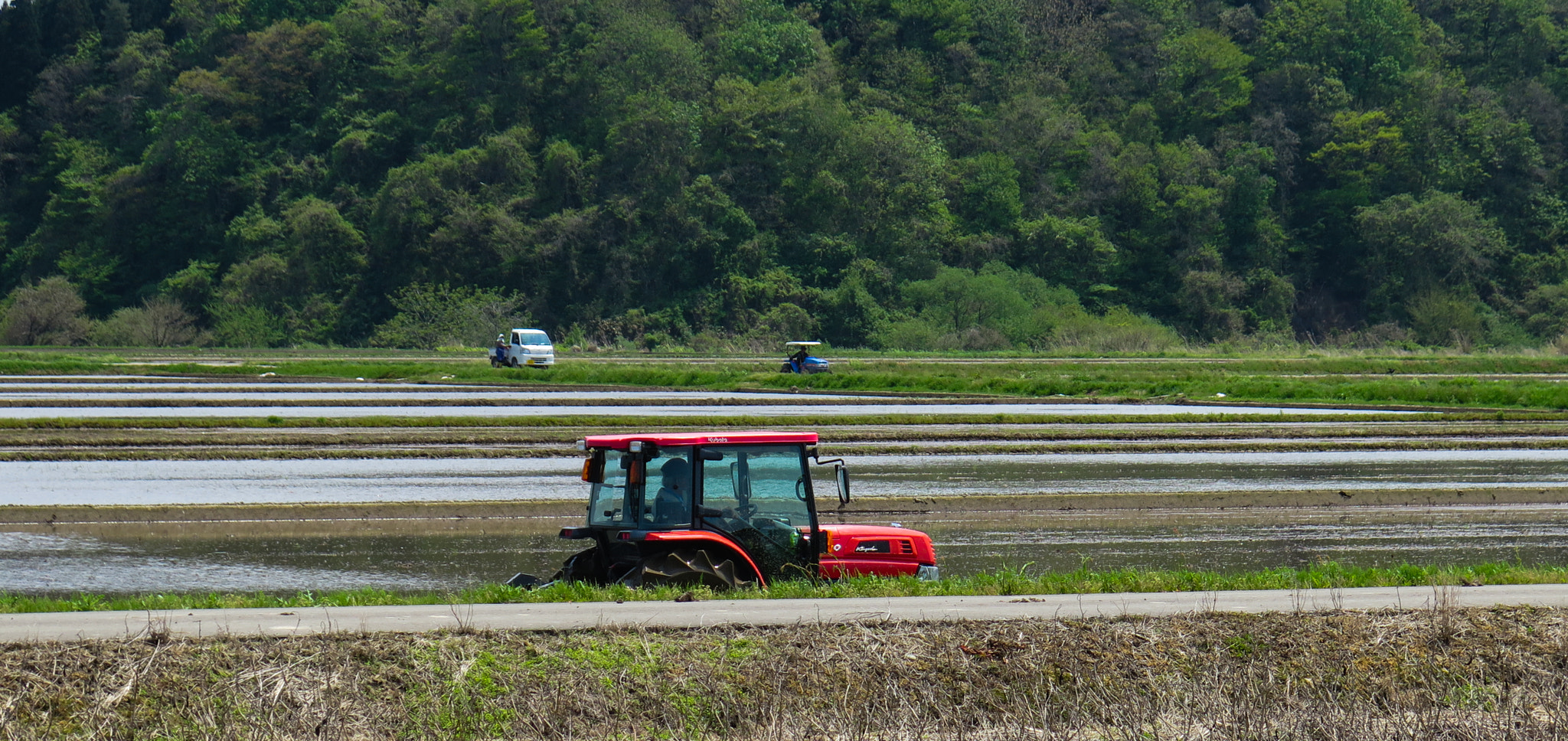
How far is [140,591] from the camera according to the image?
41.0 feet

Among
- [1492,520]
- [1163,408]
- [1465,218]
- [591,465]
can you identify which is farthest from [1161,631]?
[1465,218]

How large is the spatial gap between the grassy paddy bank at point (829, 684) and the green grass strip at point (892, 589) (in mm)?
1378

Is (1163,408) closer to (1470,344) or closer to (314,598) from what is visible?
(314,598)

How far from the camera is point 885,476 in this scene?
22.1 metres

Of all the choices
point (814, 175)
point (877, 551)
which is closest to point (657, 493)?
point (877, 551)

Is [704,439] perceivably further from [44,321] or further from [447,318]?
[44,321]

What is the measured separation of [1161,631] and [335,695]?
5433mm

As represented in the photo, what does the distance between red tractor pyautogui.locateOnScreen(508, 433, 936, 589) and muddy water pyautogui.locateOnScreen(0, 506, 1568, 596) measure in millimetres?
2574

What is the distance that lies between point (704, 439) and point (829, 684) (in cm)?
242

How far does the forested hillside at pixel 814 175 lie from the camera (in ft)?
263

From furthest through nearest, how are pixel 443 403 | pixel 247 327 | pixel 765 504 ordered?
pixel 247 327 < pixel 443 403 < pixel 765 504

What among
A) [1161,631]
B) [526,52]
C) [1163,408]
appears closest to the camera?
[1161,631]

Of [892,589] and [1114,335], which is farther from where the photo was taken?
[1114,335]

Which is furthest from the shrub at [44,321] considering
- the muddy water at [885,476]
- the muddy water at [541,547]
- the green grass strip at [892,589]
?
the green grass strip at [892,589]
